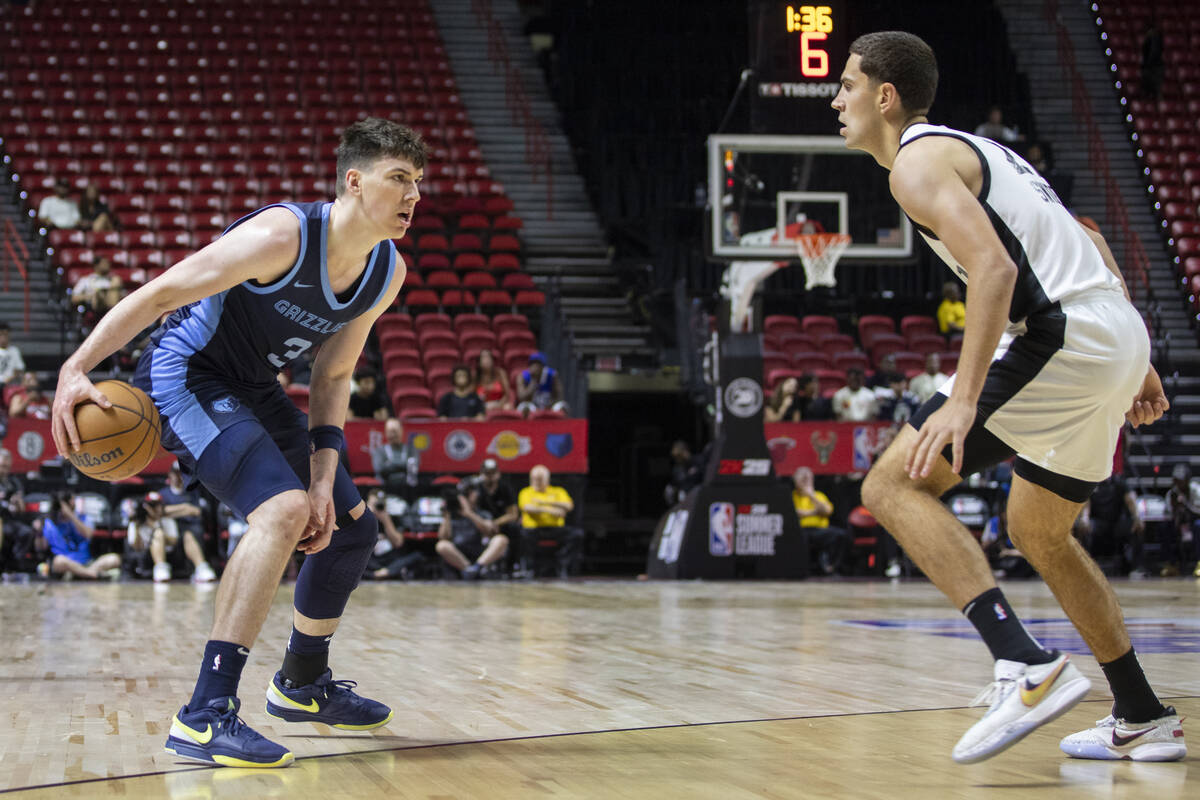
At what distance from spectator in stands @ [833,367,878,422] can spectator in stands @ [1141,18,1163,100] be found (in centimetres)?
941

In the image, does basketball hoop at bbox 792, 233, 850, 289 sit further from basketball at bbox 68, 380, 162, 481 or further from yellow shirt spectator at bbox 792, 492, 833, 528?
basketball at bbox 68, 380, 162, 481

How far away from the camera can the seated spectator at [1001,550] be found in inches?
485

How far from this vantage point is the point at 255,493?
319cm

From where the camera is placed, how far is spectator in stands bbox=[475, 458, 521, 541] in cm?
1195

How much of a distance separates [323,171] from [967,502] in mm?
9651

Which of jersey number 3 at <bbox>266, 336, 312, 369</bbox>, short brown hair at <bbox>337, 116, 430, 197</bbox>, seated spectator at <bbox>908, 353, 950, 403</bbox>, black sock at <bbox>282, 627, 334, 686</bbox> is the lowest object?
black sock at <bbox>282, 627, 334, 686</bbox>

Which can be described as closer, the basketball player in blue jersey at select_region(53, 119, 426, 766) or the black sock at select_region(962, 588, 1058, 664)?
the black sock at select_region(962, 588, 1058, 664)

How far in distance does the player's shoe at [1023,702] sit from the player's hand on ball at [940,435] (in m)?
0.45

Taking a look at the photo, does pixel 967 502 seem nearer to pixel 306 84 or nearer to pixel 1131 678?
pixel 1131 678

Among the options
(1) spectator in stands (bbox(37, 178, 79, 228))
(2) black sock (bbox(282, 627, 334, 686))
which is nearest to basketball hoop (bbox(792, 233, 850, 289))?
(2) black sock (bbox(282, 627, 334, 686))

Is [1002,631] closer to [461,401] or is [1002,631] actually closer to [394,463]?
[394,463]

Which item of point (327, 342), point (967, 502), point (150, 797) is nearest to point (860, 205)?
point (967, 502)

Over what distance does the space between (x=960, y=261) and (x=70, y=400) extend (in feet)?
6.50

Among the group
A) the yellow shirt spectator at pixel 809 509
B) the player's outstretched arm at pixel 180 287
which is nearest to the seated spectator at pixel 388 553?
the yellow shirt spectator at pixel 809 509
